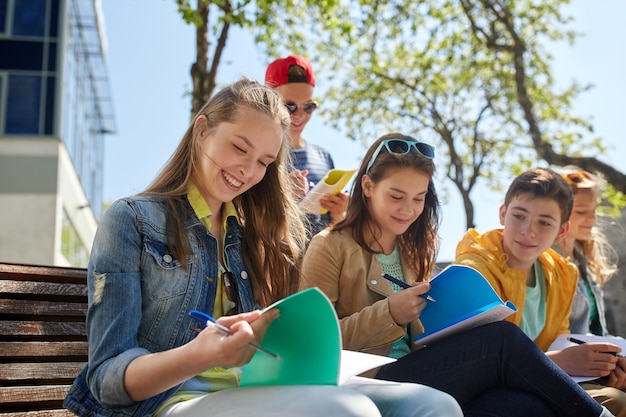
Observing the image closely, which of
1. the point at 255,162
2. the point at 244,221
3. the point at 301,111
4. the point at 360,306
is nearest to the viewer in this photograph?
the point at 255,162

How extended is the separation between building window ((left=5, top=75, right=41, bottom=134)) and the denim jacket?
18.9m

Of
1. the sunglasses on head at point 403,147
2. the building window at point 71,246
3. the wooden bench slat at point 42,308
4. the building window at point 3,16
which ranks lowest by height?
the building window at point 71,246

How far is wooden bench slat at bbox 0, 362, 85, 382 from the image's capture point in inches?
119

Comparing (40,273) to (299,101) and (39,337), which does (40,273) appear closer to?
(39,337)

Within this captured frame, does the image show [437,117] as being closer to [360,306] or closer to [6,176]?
[6,176]

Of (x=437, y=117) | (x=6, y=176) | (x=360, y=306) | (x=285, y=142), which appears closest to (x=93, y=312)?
(x=285, y=142)

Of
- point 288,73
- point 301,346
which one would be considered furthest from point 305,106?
point 301,346

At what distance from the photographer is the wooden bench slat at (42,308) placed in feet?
10.6

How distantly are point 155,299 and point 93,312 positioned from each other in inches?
6.8

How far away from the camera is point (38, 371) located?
3.09 meters

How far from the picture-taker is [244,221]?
2.65 m

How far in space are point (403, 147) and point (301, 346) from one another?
1.80m

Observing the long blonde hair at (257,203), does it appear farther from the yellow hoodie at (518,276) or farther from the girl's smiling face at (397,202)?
the yellow hoodie at (518,276)

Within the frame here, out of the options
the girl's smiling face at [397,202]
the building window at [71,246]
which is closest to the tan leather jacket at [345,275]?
the girl's smiling face at [397,202]
